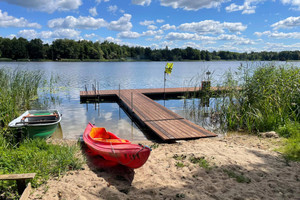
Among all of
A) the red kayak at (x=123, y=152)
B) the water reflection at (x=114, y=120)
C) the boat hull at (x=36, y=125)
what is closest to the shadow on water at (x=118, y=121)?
the water reflection at (x=114, y=120)

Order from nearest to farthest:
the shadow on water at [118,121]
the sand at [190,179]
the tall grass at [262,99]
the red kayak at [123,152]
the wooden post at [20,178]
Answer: the wooden post at [20,178], the sand at [190,179], the red kayak at [123,152], the tall grass at [262,99], the shadow on water at [118,121]

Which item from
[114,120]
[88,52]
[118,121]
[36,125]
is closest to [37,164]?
[36,125]

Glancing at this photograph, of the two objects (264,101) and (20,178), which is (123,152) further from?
(264,101)

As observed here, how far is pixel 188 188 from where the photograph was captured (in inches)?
141

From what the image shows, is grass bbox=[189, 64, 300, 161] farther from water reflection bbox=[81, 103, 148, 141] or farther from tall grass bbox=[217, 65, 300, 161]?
water reflection bbox=[81, 103, 148, 141]

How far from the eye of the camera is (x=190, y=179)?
3898 millimetres

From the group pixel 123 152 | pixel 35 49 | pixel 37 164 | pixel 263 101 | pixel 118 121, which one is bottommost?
pixel 118 121

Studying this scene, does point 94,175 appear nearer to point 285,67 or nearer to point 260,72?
point 260,72

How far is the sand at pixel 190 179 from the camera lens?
336cm

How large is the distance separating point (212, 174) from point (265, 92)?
4871 millimetres

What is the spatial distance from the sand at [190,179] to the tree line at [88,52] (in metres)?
49.1

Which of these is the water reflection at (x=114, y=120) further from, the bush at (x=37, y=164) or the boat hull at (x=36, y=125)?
the bush at (x=37, y=164)

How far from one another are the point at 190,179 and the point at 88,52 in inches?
3245

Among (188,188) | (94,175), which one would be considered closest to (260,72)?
(188,188)
